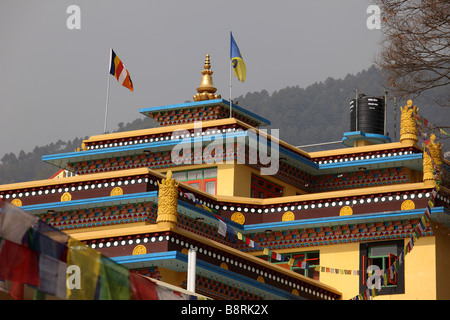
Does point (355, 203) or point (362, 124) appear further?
point (362, 124)

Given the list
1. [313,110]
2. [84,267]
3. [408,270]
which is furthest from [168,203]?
[313,110]

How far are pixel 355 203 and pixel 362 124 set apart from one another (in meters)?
11.6

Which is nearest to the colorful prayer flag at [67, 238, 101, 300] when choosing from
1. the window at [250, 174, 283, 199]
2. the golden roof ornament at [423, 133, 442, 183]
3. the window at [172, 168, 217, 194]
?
the golden roof ornament at [423, 133, 442, 183]

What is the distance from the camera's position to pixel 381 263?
2864cm

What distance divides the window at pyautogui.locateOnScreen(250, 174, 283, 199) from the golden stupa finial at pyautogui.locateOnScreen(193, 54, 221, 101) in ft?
13.9

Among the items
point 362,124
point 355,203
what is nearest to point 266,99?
point 362,124

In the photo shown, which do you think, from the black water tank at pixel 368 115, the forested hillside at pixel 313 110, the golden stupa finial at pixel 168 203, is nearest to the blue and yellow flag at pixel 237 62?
the black water tank at pixel 368 115

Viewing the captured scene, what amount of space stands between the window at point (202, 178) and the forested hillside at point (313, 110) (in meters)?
98.2

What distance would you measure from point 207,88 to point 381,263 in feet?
34.4

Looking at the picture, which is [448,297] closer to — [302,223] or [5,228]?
[302,223]

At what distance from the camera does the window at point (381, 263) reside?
2820 cm

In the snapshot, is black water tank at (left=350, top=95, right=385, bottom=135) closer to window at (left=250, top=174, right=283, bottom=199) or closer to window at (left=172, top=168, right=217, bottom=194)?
window at (left=250, top=174, right=283, bottom=199)

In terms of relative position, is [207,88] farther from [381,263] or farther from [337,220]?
[381,263]
